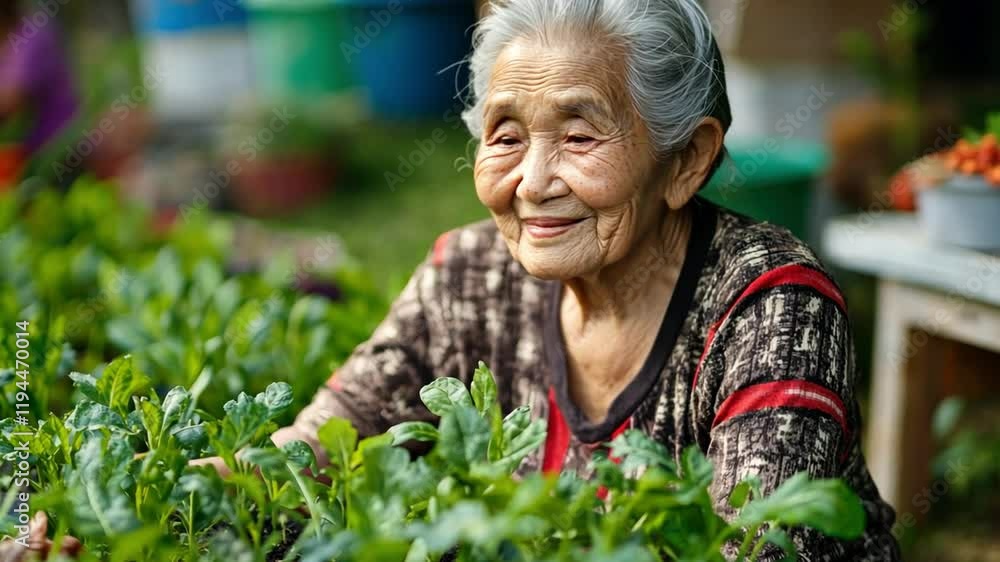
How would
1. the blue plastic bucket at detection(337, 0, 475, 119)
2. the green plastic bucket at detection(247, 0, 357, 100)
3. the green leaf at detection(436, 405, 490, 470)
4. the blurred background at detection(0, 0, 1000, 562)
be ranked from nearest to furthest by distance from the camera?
the green leaf at detection(436, 405, 490, 470)
the blurred background at detection(0, 0, 1000, 562)
the green plastic bucket at detection(247, 0, 357, 100)
the blue plastic bucket at detection(337, 0, 475, 119)

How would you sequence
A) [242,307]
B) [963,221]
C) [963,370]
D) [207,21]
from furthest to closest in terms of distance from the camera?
[207,21] → [963,370] → [963,221] → [242,307]

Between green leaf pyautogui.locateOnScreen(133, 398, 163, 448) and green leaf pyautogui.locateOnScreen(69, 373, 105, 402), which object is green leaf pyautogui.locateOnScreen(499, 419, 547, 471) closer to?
green leaf pyautogui.locateOnScreen(133, 398, 163, 448)

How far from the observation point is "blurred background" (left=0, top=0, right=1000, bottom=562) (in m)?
3.02

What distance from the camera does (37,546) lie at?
134cm

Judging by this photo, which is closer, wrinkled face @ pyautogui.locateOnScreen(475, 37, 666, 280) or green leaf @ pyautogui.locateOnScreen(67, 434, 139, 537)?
green leaf @ pyautogui.locateOnScreen(67, 434, 139, 537)

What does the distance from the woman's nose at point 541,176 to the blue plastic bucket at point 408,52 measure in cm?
781

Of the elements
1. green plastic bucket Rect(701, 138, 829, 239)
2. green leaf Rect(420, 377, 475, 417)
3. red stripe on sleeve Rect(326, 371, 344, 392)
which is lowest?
green plastic bucket Rect(701, 138, 829, 239)

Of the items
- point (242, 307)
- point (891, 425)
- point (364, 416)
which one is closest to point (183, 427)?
point (364, 416)

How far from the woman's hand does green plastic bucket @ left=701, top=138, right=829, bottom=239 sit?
9.86ft

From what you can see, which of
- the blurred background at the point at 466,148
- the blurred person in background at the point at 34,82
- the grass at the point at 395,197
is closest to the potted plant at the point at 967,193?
the blurred background at the point at 466,148

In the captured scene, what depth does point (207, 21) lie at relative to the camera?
9.38m

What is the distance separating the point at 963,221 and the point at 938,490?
1171 mm

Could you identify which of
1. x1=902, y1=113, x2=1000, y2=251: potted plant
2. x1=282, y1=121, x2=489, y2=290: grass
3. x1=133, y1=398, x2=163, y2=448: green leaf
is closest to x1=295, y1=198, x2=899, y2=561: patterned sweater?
x1=133, y1=398, x2=163, y2=448: green leaf

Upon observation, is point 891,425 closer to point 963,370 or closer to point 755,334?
point 963,370
